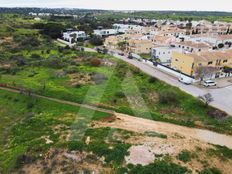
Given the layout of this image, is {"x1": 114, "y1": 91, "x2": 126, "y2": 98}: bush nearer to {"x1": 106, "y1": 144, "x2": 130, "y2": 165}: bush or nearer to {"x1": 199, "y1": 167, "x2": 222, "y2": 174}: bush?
{"x1": 106, "y1": 144, "x2": 130, "y2": 165}: bush

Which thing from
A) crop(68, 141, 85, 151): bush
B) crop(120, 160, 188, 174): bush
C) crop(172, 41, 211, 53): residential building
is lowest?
crop(68, 141, 85, 151): bush

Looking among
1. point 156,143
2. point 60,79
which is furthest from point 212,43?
point 156,143

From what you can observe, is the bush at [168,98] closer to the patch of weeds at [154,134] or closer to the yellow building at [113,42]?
the patch of weeds at [154,134]

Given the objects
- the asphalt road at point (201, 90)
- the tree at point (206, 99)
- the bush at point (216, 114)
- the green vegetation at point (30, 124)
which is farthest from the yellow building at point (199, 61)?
the green vegetation at point (30, 124)

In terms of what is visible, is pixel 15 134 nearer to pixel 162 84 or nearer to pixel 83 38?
pixel 162 84

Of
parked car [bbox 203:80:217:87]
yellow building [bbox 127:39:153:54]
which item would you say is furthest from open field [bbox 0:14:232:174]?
yellow building [bbox 127:39:153:54]

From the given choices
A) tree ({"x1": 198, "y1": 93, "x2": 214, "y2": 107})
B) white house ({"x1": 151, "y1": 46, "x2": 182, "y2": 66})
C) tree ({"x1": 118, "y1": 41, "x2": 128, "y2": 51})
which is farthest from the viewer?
tree ({"x1": 118, "y1": 41, "x2": 128, "y2": 51})

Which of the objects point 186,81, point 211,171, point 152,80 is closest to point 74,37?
point 152,80
